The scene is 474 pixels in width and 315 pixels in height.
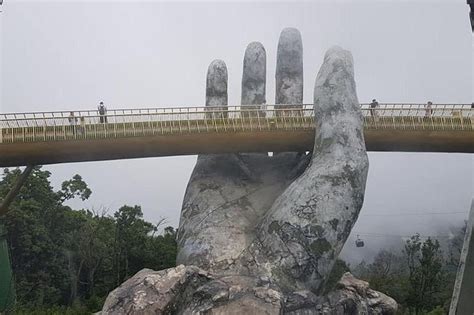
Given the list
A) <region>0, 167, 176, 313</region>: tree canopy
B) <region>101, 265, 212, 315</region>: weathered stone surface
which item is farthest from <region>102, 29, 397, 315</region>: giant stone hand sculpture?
<region>0, 167, 176, 313</region>: tree canopy

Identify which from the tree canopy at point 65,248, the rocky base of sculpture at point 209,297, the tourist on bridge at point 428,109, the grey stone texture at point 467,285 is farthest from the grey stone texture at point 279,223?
the tree canopy at point 65,248

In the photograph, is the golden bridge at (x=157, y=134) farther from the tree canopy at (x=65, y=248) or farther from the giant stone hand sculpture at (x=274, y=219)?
the tree canopy at (x=65, y=248)

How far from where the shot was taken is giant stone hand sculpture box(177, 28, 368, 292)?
35.6 ft

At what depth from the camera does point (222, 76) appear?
1449 centimetres

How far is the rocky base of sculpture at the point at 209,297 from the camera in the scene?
364 inches

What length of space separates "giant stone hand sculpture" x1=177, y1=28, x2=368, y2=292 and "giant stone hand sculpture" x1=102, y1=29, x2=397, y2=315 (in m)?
0.02

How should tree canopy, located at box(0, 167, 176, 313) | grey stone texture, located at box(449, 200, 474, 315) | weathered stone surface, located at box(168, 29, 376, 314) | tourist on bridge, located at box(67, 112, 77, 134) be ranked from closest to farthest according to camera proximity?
grey stone texture, located at box(449, 200, 474, 315), weathered stone surface, located at box(168, 29, 376, 314), tourist on bridge, located at box(67, 112, 77, 134), tree canopy, located at box(0, 167, 176, 313)

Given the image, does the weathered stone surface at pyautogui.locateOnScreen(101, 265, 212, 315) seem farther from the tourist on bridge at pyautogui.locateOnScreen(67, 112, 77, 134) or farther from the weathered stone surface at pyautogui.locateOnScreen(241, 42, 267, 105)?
the weathered stone surface at pyautogui.locateOnScreen(241, 42, 267, 105)

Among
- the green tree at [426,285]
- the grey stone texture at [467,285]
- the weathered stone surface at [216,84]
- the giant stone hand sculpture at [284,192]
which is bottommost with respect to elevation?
the green tree at [426,285]

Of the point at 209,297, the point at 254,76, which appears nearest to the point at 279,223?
the point at 209,297

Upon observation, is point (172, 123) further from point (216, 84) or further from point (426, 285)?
point (426, 285)

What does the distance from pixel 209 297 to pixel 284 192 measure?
10.2ft

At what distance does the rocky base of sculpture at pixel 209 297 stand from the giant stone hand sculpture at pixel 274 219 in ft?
0.06

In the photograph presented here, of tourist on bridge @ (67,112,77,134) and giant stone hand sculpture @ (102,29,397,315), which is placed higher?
tourist on bridge @ (67,112,77,134)
